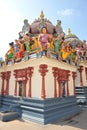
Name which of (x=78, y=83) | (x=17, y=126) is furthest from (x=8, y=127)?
(x=78, y=83)

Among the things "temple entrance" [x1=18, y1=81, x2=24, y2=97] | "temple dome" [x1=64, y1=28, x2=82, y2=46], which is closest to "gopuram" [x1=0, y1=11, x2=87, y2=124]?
"temple entrance" [x1=18, y1=81, x2=24, y2=97]

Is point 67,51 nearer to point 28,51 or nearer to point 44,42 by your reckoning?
point 44,42

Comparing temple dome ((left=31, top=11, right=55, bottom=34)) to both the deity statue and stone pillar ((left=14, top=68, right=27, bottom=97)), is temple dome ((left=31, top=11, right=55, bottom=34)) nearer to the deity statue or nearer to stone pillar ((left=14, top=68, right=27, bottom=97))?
the deity statue

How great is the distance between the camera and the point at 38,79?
1131cm

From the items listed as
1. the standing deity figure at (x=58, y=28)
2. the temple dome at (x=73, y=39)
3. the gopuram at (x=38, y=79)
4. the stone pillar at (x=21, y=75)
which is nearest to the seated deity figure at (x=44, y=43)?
the gopuram at (x=38, y=79)

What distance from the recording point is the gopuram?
10.8m

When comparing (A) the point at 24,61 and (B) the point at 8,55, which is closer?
(A) the point at 24,61

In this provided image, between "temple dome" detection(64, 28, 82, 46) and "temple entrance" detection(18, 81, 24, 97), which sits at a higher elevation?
"temple dome" detection(64, 28, 82, 46)

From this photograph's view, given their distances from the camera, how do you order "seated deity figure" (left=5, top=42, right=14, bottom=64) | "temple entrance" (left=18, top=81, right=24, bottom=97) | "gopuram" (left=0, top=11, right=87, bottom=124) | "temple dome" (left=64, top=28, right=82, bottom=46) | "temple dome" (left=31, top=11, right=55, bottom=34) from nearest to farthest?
1. "gopuram" (left=0, top=11, right=87, bottom=124)
2. "temple entrance" (left=18, top=81, right=24, bottom=97)
3. "seated deity figure" (left=5, top=42, right=14, bottom=64)
4. "temple dome" (left=31, top=11, right=55, bottom=34)
5. "temple dome" (left=64, top=28, right=82, bottom=46)

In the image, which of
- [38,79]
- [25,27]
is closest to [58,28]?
[25,27]

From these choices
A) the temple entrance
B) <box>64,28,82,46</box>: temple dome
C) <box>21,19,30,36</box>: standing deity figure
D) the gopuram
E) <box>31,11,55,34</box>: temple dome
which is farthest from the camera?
<box>64,28,82,46</box>: temple dome

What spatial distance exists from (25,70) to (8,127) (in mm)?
5024

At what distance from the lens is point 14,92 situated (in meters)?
13.4

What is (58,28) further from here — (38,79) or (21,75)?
(38,79)
